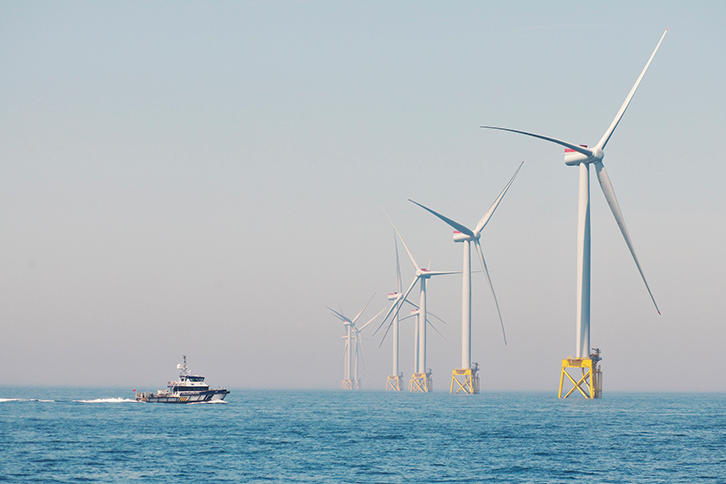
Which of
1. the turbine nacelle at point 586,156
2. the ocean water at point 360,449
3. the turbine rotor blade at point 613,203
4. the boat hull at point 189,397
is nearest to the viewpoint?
the ocean water at point 360,449

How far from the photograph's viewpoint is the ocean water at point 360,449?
68.8 metres

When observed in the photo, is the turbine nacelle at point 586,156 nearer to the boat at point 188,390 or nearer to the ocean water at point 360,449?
the ocean water at point 360,449

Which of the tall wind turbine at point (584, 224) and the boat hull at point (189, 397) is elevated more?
the tall wind turbine at point (584, 224)

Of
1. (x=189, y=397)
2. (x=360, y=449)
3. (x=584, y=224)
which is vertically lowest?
(x=189, y=397)

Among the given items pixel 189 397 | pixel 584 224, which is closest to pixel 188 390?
pixel 189 397

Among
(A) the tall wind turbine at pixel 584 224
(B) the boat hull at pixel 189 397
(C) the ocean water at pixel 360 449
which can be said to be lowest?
(B) the boat hull at pixel 189 397

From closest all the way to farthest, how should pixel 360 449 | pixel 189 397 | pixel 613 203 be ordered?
pixel 360 449 < pixel 613 203 < pixel 189 397

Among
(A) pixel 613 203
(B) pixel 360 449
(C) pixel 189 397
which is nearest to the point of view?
(B) pixel 360 449

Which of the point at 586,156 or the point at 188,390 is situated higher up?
the point at 586,156

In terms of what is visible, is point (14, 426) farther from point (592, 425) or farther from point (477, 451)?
point (592, 425)

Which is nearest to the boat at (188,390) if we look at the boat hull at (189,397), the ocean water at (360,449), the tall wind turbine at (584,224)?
the boat hull at (189,397)

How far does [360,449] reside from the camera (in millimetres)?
87750

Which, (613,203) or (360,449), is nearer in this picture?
(360,449)

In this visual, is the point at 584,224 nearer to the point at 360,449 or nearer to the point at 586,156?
the point at 586,156
